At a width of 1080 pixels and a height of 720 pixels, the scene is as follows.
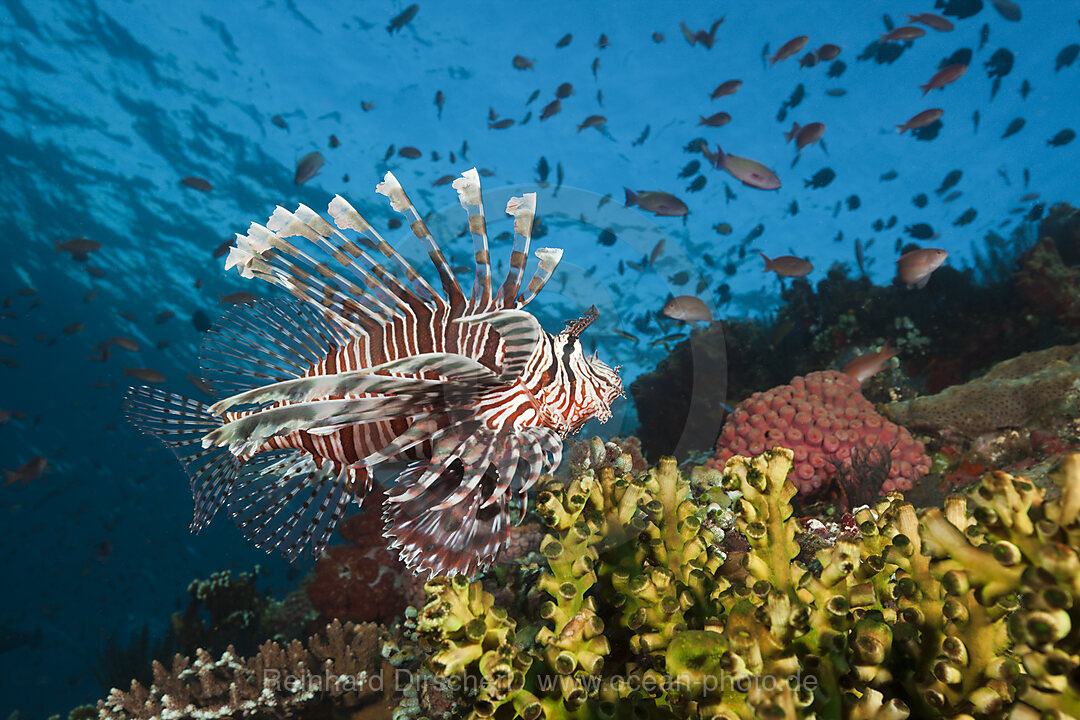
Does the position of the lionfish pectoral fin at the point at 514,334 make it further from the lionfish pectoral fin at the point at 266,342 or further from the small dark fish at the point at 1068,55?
the small dark fish at the point at 1068,55

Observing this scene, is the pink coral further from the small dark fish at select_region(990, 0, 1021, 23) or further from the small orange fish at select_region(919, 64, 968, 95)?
the small dark fish at select_region(990, 0, 1021, 23)

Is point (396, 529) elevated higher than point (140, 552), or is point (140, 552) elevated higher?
point (396, 529)

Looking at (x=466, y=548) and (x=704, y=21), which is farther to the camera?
(x=704, y=21)

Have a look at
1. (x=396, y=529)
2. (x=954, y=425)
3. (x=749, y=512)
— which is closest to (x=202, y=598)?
(x=396, y=529)

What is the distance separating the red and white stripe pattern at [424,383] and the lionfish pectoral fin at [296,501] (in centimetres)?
3

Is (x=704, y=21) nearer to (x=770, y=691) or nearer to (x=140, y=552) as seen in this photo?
(x=770, y=691)

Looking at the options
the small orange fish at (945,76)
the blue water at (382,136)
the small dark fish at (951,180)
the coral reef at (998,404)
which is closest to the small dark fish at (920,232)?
the small dark fish at (951,180)

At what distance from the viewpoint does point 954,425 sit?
17.1 ft

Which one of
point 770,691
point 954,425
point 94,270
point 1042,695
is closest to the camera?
point 1042,695

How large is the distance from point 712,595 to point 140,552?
44.0m

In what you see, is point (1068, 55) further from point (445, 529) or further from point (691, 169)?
point (445, 529)

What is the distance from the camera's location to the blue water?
624 inches

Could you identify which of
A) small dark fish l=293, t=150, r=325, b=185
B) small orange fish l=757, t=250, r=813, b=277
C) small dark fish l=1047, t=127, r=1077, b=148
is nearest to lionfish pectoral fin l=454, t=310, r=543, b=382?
small orange fish l=757, t=250, r=813, b=277

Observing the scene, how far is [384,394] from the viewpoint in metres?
1.72
